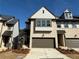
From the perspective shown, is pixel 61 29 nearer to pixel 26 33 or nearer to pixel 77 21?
pixel 77 21

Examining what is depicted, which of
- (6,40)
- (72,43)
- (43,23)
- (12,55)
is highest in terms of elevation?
(43,23)

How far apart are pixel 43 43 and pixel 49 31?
9.32ft

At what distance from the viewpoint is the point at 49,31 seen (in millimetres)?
26938

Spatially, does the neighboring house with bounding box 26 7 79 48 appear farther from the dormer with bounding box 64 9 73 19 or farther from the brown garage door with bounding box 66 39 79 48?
the dormer with bounding box 64 9 73 19

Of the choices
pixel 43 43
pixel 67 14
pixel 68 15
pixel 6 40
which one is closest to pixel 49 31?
pixel 43 43

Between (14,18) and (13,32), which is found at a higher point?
(14,18)

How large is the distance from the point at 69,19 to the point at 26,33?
11.3m

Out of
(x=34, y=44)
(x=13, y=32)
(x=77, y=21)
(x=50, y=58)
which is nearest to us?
(x=50, y=58)

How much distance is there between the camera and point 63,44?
27906 mm

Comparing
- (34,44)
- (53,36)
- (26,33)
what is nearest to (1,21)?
(26,33)

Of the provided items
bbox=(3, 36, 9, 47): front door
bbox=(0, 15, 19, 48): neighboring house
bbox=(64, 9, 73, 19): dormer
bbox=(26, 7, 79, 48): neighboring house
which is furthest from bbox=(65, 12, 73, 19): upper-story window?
bbox=(3, 36, 9, 47): front door

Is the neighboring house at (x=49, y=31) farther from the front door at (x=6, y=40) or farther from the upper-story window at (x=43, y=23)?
the front door at (x=6, y=40)

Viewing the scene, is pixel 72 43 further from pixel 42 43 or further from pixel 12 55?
pixel 12 55

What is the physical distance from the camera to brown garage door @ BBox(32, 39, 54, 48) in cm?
2633
